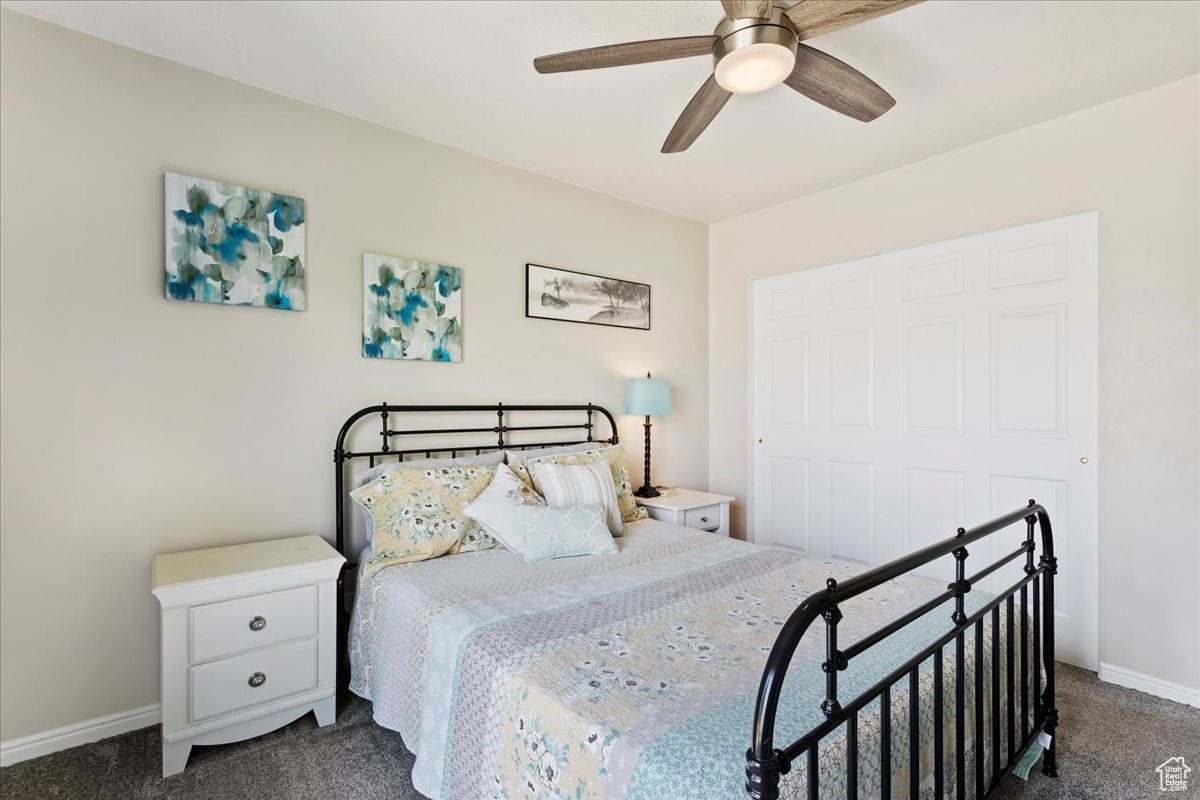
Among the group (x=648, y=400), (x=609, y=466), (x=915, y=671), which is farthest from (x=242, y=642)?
(x=648, y=400)

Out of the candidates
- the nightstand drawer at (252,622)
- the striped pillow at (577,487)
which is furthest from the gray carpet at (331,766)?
the striped pillow at (577,487)

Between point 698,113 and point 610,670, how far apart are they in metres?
1.89

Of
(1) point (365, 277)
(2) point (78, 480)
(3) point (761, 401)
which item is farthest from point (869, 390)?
(2) point (78, 480)

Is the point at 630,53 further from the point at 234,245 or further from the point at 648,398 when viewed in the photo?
the point at 648,398

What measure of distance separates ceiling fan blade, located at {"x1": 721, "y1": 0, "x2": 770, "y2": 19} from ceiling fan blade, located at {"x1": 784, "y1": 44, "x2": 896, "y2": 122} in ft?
0.61

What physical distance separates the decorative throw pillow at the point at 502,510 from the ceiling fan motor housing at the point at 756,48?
178 centimetres

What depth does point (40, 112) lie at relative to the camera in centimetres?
205

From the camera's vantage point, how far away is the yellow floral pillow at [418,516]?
231cm

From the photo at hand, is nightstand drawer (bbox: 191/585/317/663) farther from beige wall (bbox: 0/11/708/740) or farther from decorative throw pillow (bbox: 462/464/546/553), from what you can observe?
decorative throw pillow (bbox: 462/464/546/553)

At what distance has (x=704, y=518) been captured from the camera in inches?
139

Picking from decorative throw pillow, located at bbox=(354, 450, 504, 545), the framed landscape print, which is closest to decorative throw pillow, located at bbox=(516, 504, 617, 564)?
decorative throw pillow, located at bbox=(354, 450, 504, 545)

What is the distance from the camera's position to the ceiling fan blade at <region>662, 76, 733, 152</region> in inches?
77.2

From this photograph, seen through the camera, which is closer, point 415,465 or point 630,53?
point 630,53

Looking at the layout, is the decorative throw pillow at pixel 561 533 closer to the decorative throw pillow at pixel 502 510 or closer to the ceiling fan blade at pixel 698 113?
the decorative throw pillow at pixel 502 510
